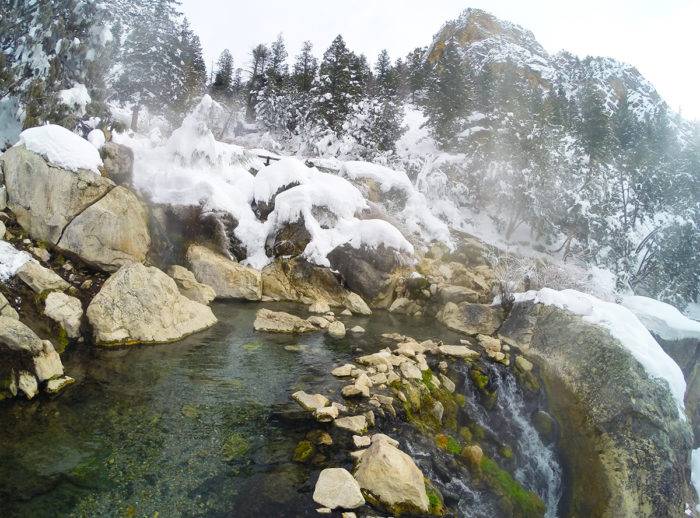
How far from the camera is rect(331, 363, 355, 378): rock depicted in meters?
9.73

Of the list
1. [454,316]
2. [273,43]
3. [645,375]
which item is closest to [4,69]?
[454,316]

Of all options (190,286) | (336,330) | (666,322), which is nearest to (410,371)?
(336,330)

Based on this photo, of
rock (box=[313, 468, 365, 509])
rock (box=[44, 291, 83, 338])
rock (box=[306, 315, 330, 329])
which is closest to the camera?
rock (box=[313, 468, 365, 509])

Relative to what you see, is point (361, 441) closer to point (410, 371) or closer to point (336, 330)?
point (410, 371)

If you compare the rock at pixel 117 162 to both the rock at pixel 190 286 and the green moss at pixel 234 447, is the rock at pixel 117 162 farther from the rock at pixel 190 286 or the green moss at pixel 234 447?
the green moss at pixel 234 447

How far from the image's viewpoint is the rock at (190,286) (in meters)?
14.8

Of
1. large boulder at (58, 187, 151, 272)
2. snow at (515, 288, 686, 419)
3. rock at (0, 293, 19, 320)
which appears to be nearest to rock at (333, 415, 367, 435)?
rock at (0, 293, 19, 320)

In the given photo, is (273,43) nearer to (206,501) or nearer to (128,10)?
(128,10)

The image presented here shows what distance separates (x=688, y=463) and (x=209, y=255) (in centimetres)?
1681

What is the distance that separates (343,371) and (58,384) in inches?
238

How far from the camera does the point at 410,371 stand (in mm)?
10062

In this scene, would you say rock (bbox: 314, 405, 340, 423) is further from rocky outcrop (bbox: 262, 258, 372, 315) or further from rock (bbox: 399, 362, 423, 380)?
rocky outcrop (bbox: 262, 258, 372, 315)

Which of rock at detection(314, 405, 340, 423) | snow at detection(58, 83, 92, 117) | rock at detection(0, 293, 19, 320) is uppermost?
snow at detection(58, 83, 92, 117)

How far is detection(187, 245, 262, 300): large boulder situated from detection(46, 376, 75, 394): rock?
320 inches
